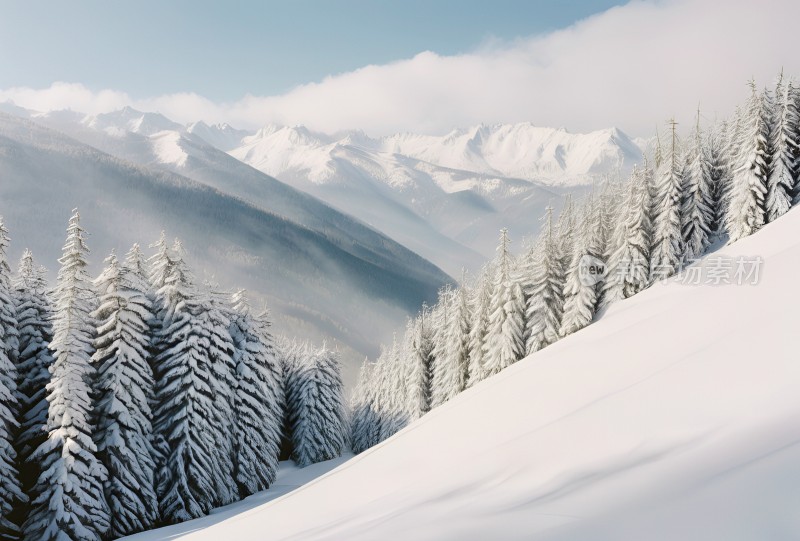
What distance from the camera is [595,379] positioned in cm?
1480

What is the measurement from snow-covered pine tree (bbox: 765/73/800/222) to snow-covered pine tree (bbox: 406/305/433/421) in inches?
1264

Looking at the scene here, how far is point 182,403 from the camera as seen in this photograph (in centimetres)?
2644

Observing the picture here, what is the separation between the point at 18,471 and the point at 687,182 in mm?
50127

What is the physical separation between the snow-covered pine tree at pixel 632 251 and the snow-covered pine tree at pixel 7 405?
38.8 metres

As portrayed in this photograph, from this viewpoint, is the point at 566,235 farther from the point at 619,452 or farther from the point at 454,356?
the point at 619,452

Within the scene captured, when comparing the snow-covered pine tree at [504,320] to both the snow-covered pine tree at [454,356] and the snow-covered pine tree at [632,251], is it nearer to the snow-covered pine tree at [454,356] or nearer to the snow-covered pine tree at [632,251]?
the snow-covered pine tree at [454,356]

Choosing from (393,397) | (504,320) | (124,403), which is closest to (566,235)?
(504,320)

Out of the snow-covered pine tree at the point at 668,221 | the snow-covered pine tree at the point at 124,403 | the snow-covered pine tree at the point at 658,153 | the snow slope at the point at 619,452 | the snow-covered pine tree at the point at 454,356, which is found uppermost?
the snow-covered pine tree at the point at 658,153

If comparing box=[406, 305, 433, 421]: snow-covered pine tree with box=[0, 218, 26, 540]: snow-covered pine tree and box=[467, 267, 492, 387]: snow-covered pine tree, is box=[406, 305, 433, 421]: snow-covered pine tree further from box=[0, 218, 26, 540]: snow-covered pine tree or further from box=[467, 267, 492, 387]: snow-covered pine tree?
box=[0, 218, 26, 540]: snow-covered pine tree

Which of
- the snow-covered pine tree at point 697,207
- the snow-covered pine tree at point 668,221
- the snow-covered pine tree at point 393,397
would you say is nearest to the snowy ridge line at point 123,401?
the snow-covered pine tree at point 393,397

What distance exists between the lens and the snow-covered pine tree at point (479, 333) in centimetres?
4206

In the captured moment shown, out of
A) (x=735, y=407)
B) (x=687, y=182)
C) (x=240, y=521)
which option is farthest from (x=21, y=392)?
(x=687, y=182)

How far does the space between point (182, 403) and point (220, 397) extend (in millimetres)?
2356

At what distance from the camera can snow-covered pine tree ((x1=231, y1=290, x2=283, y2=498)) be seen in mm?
30234
